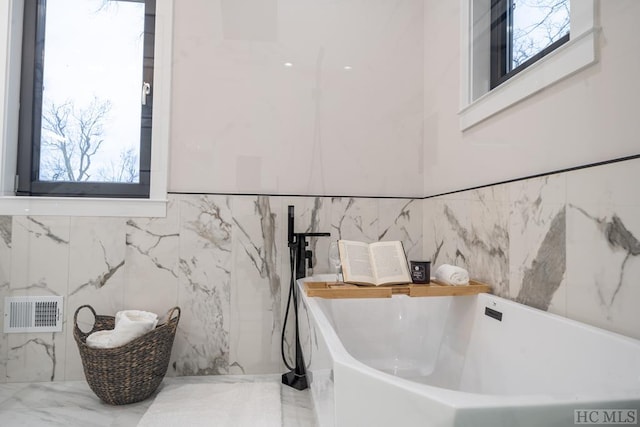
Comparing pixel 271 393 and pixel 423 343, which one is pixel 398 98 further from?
pixel 271 393

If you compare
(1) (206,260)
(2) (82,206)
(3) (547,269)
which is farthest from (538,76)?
(2) (82,206)

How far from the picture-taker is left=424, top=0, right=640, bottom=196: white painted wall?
3.12 feet

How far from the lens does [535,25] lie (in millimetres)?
1471

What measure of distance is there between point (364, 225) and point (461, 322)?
31.8 inches

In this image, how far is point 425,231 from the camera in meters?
2.17

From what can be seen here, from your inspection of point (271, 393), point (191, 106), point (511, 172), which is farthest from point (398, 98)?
point (271, 393)

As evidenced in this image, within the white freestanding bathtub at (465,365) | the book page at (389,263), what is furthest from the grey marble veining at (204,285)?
the book page at (389,263)

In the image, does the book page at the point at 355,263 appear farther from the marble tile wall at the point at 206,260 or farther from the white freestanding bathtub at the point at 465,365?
the marble tile wall at the point at 206,260

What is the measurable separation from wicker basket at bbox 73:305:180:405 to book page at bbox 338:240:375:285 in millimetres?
915

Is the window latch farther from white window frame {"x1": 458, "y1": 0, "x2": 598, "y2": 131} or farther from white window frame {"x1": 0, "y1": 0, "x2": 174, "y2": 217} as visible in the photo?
white window frame {"x1": 458, "y1": 0, "x2": 598, "y2": 131}

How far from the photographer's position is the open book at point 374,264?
155 cm

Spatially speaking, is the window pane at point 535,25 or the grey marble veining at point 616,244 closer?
the grey marble veining at point 616,244

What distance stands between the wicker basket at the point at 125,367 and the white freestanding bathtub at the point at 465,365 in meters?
0.83

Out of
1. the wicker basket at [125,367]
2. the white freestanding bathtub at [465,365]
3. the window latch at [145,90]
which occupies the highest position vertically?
the window latch at [145,90]
